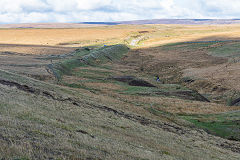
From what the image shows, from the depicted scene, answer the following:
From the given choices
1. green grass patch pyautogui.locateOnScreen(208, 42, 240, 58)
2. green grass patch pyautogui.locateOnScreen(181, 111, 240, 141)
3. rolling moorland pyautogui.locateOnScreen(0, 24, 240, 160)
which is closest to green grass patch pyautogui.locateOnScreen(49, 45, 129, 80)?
rolling moorland pyautogui.locateOnScreen(0, 24, 240, 160)

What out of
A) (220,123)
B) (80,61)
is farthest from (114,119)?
(80,61)

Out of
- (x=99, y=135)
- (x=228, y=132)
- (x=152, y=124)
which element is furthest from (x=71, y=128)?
(x=228, y=132)

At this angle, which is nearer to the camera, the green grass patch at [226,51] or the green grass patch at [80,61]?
the green grass patch at [80,61]

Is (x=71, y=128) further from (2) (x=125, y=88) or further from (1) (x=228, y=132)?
(2) (x=125, y=88)

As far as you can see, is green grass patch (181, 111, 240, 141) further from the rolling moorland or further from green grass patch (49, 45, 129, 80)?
green grass patch (49, 45, 129, 80)

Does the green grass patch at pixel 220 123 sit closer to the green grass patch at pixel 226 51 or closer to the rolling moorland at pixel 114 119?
the rolling moorland at pixel 114 119

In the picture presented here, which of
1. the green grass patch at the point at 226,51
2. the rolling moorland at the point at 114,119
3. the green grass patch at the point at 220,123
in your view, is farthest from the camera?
the green grass patch at the point at 226,51

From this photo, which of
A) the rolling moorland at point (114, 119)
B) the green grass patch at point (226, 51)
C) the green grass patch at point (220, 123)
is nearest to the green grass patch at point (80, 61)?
the rolling moorland at point (114, 119)

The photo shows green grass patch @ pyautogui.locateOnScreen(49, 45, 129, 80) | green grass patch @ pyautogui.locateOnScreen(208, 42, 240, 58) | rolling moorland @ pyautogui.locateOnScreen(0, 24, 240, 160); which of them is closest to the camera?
rolling moorland @ pyautogui.locateOnScreen(0, 24, 240, 160)

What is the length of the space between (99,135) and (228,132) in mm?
15185

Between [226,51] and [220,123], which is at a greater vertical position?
[226,51]

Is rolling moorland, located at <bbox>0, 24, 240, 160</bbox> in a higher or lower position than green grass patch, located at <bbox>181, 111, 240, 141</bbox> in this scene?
higher

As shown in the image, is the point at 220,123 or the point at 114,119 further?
the point at 220,123

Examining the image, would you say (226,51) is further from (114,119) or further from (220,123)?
(114,119)
